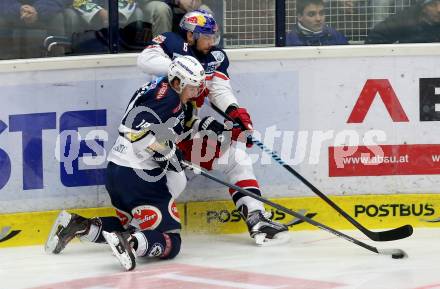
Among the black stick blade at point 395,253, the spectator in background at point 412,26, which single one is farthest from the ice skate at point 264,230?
the spectator in background at point 412,26

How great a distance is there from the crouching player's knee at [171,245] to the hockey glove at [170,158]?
375 mm

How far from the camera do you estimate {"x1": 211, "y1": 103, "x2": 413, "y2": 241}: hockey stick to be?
590cm

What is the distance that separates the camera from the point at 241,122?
20.1 feet

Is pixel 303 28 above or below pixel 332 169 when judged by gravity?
above

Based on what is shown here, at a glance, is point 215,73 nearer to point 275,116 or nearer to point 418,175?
point 275,116

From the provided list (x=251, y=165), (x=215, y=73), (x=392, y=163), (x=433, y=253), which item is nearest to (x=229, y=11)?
(x=215, y=73)

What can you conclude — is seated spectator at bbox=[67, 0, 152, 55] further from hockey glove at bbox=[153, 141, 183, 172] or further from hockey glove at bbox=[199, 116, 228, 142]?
hockey glove at bbox=[153, 141, 183, 172]

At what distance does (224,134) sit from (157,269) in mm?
1035

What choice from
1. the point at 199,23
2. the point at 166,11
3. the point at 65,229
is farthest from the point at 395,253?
the point at 166,11

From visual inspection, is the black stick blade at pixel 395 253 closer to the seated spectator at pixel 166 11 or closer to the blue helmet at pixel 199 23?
the blue helmet at pixel 199 23

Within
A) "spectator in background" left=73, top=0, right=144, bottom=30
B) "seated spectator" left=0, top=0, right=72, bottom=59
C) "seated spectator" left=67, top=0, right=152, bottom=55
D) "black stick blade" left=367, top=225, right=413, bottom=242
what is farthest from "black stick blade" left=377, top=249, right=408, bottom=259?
"seated spectator" left=0, top=0, right=72, bottom=59

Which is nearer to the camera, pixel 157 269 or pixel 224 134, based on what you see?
pixel 157 269

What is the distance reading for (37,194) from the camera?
6117 millimetres

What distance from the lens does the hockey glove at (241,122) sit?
6.11 metres
